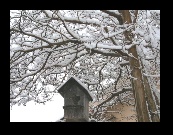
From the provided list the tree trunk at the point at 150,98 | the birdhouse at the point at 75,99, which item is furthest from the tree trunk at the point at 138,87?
the birdhouse at the point at 75,99

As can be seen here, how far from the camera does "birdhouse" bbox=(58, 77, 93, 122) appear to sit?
17.8 ft

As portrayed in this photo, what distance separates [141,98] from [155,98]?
0.43 metres

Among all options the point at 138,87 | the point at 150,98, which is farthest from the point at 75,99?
the point at 150,98

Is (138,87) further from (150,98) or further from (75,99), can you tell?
(75,99)

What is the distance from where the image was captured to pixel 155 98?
6746 millimetres

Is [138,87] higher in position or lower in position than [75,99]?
higher

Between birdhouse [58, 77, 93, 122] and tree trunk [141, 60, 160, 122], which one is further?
tree trunk [141, 60, 160, 122]

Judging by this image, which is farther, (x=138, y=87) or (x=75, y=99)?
(x=138, y=87)

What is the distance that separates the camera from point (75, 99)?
220 inches

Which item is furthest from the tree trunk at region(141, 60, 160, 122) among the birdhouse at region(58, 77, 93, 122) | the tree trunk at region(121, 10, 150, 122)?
the birdhouse at region(58, 77, 93, 122)

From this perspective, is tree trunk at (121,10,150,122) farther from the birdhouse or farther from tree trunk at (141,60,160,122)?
the birdhouse
